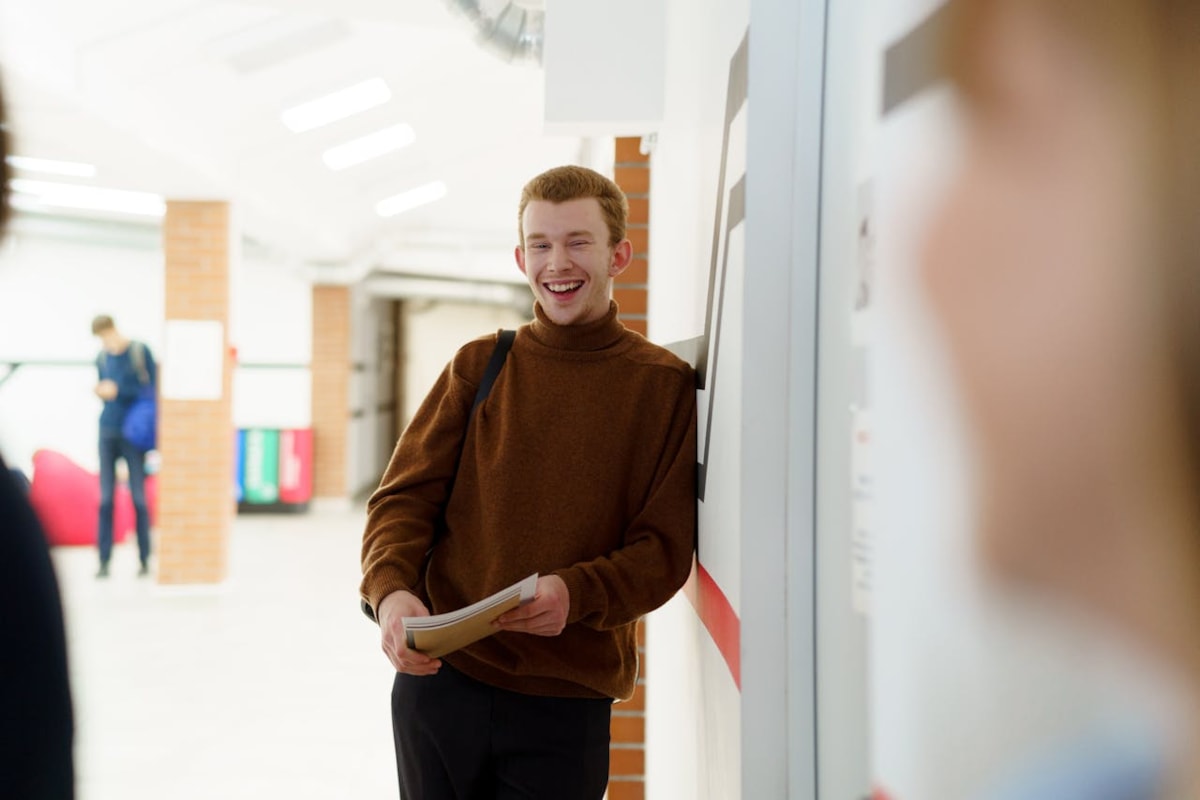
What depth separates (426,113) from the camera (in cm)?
773

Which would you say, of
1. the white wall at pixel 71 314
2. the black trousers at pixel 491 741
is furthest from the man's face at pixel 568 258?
the white wall at pixel 71 314

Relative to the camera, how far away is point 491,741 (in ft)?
5.48

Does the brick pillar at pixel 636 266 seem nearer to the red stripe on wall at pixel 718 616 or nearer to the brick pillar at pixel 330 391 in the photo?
the red stripe on wall at pixel 718 616

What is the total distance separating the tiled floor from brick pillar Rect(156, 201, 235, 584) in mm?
361

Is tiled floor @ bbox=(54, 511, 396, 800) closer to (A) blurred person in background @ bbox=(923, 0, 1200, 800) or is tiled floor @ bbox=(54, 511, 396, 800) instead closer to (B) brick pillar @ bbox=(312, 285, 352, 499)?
(A) blurred person in background @ bbox=(923, 0, 1200, 800)

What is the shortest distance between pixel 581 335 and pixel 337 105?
5.93m

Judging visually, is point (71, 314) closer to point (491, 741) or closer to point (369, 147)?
point (369, 147)

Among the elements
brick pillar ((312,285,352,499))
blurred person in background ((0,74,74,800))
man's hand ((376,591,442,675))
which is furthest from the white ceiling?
blurred person in background ((0,74,74,800))

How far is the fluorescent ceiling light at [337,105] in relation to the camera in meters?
6.95

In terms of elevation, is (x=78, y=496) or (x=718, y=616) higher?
(x=718, y=616)

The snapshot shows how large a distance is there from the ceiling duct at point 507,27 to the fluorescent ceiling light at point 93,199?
17.8 feet

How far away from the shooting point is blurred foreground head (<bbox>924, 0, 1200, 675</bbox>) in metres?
0.49

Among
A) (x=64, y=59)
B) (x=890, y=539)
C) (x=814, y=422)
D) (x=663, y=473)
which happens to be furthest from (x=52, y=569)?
(x=64, y=59)

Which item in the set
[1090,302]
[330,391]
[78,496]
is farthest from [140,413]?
[1090,302]
